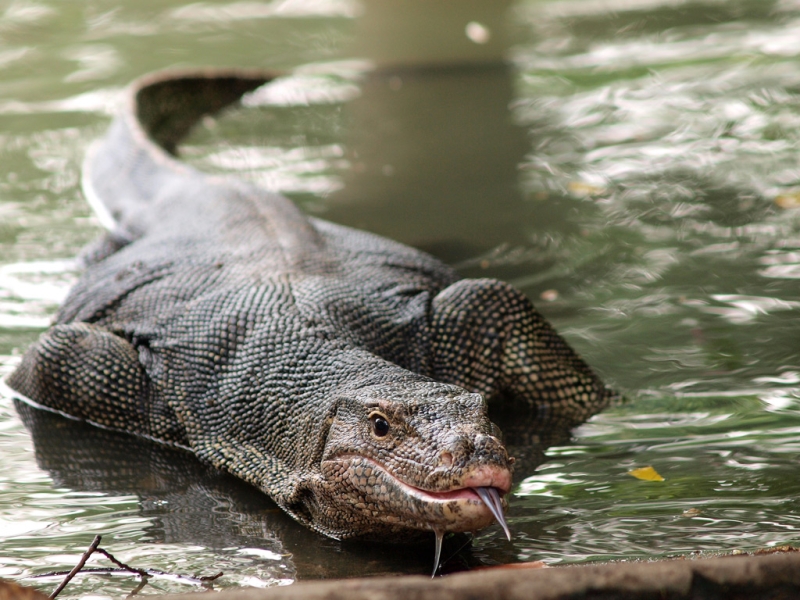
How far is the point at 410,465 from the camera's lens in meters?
3.80

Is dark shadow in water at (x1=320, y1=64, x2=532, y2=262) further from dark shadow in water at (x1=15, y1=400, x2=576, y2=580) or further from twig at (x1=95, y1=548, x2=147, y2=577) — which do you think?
twig at (x1=95, y1=548, x2=147, y2=577)

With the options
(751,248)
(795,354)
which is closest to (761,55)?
(751,248)

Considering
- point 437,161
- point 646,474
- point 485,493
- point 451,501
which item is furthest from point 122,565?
point 437,161

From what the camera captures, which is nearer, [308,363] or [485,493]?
[485,493]

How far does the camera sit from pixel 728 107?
1113cm

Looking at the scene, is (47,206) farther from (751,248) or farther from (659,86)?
(659,86)

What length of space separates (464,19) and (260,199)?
9.90 meters

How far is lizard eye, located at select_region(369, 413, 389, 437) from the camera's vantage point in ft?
13.0

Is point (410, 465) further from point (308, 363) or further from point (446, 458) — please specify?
point (308, 363)

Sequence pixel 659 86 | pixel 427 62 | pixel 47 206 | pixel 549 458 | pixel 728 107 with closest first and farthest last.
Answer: pixel 549 458 < pixel 47 206 < pixel 728 107 < pixel 659 86 < pixel 427 62

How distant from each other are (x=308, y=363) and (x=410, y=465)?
120 cm

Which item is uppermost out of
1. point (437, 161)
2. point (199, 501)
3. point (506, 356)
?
point (437, 161)

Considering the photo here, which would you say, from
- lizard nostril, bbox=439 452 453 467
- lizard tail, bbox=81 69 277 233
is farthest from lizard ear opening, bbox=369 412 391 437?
A: lizard tail, bbox=81 69 277 233

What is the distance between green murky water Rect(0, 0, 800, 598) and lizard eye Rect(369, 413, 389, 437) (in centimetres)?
56
